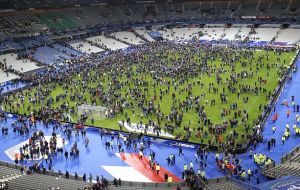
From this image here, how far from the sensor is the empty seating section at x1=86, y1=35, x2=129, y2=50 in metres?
78.5

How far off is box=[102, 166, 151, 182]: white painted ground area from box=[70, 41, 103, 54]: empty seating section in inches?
1879

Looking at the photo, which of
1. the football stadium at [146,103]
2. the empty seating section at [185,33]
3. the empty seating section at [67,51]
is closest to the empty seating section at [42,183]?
the football stadium at [146,103]

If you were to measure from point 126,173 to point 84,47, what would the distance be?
51.6 m

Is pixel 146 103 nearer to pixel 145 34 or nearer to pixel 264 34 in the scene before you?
pixel 264 34

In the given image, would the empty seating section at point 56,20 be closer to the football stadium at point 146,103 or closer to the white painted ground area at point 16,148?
the football stadium at point 146,103

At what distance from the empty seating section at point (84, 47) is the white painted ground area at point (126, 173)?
4773 cm

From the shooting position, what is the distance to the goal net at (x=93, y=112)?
38.4 metres

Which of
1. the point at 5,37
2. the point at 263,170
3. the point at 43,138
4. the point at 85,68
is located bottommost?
the point at 263,170

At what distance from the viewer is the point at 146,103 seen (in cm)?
4153

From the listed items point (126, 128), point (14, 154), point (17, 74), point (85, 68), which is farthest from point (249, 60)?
point (14, 154)

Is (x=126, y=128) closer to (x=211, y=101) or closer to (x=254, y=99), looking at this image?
(x=211, y=101)

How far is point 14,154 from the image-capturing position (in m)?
30.7

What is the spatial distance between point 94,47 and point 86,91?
30.8m

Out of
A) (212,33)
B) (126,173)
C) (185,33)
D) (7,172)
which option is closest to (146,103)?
(126,173)
